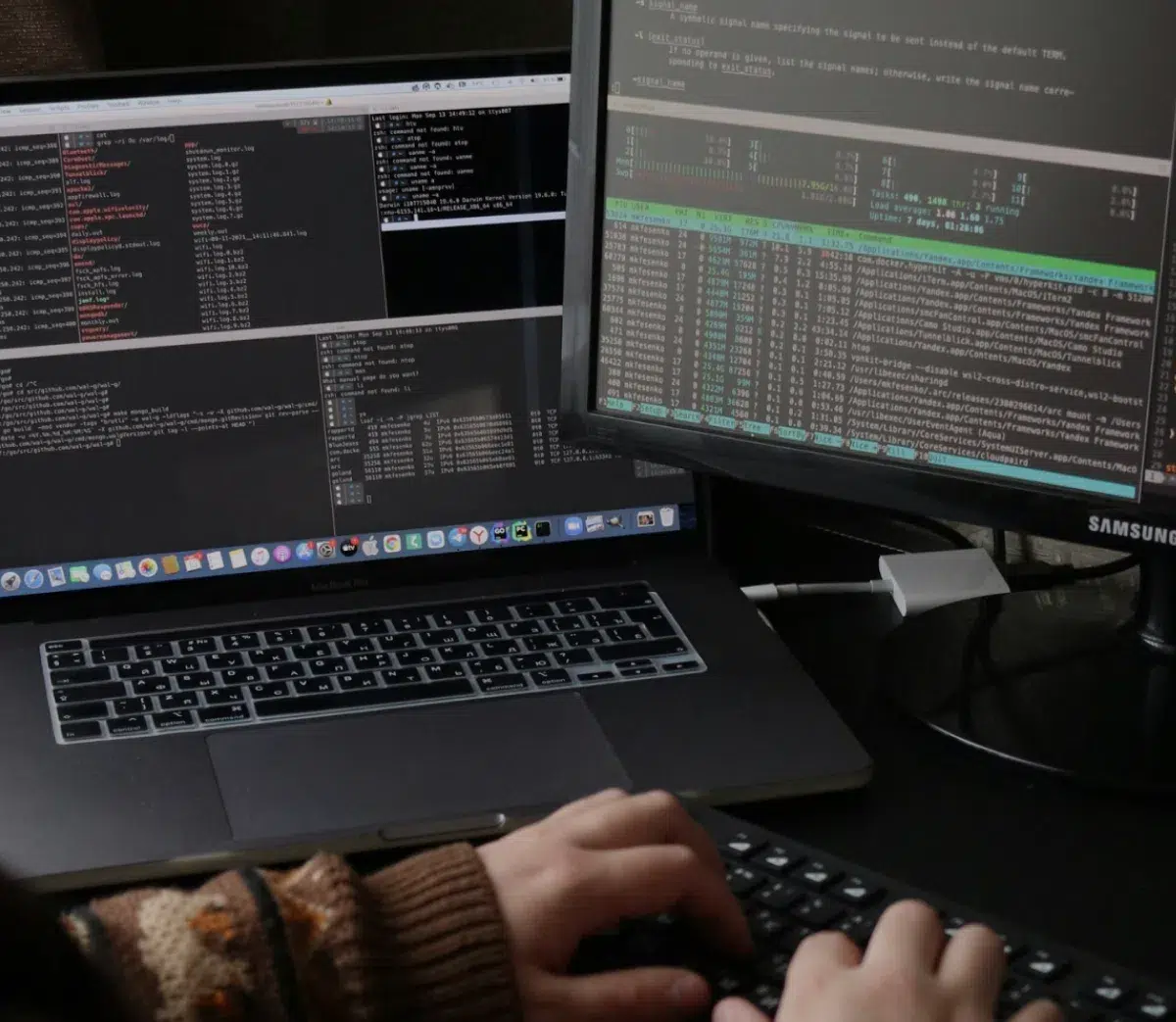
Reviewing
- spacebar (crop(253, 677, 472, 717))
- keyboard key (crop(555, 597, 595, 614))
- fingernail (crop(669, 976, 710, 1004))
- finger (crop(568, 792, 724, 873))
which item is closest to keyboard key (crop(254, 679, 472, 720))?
spacebar (crop(253, 677, 472, 717))

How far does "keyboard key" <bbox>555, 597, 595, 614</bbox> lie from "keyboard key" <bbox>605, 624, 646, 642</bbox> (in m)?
0.03

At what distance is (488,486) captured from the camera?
1.14m

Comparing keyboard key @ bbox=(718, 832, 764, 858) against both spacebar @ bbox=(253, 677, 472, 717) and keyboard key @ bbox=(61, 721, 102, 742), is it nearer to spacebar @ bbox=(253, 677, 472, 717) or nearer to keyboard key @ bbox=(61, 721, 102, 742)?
spacebar @ bbox=(253, 677, 472, 717)

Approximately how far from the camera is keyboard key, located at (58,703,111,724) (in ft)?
3.27

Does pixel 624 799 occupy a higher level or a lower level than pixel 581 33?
lower

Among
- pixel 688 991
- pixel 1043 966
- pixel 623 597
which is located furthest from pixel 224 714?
pixel 1043 966

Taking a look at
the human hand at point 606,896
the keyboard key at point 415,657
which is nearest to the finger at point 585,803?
the human hand at point 606,896

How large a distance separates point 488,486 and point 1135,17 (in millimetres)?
497

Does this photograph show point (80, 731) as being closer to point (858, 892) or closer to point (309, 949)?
point (309, 949)

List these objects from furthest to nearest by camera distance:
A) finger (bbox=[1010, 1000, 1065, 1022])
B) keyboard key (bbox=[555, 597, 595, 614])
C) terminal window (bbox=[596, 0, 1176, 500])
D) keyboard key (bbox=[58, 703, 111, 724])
A: keyboard key (bbox=[555, 597, 595, 614])
keyboard key (bbox=[58, 703, 111, 724])
terminal window (bbox=[596, 0, 1176, 500])
finger (bbox=[1010, 1000, 1065, 1022])

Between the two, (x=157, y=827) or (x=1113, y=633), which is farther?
(x=1113, y=633)

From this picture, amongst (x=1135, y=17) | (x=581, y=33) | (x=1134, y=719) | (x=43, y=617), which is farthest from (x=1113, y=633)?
(x=43, y=617)

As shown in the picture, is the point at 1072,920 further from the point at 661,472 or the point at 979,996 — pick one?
the point at 661,472

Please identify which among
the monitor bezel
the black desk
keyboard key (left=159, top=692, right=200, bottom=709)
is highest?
the monitor bezel
